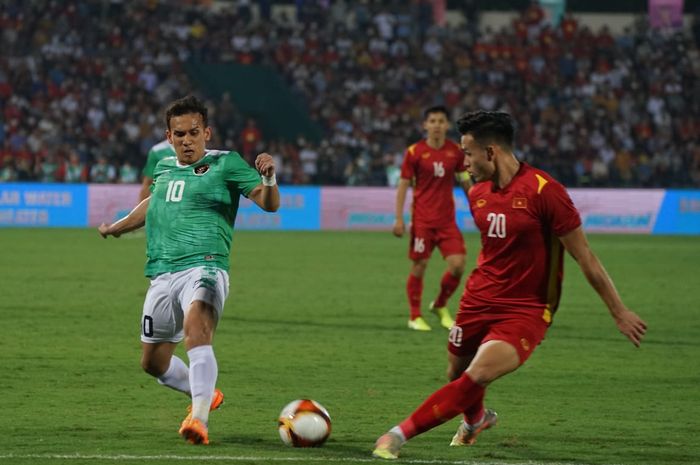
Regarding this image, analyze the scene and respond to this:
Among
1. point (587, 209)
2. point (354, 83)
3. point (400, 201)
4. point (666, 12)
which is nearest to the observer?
point (400, 201)

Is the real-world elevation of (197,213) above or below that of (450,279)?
above

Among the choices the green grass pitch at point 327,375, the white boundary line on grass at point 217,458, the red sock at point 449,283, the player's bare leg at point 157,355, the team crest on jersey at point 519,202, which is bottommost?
the green grass pitch at point 327,375

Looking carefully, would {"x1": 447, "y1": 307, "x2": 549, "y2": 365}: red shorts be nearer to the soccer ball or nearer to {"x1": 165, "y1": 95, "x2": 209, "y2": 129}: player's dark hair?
the soccer ball

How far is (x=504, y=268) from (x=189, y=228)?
1.82 m

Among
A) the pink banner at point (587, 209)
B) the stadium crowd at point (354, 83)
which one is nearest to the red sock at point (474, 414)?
the pink banner at point (587, 209)

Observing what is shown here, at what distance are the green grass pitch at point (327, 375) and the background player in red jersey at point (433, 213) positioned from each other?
1.56 ft

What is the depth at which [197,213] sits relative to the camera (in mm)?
7430

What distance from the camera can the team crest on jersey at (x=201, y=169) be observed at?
7.48m

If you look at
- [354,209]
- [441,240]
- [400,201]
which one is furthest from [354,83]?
[441,240]

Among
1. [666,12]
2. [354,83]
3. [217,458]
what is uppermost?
[666,12]

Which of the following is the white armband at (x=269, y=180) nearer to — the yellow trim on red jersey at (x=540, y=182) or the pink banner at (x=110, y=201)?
the yellow trim on red jersey at (x=540, y=182)

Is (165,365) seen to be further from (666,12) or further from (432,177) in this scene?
(666,12)

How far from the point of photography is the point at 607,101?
38156 mm

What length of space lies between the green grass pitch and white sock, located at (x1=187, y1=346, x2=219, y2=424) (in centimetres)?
21
